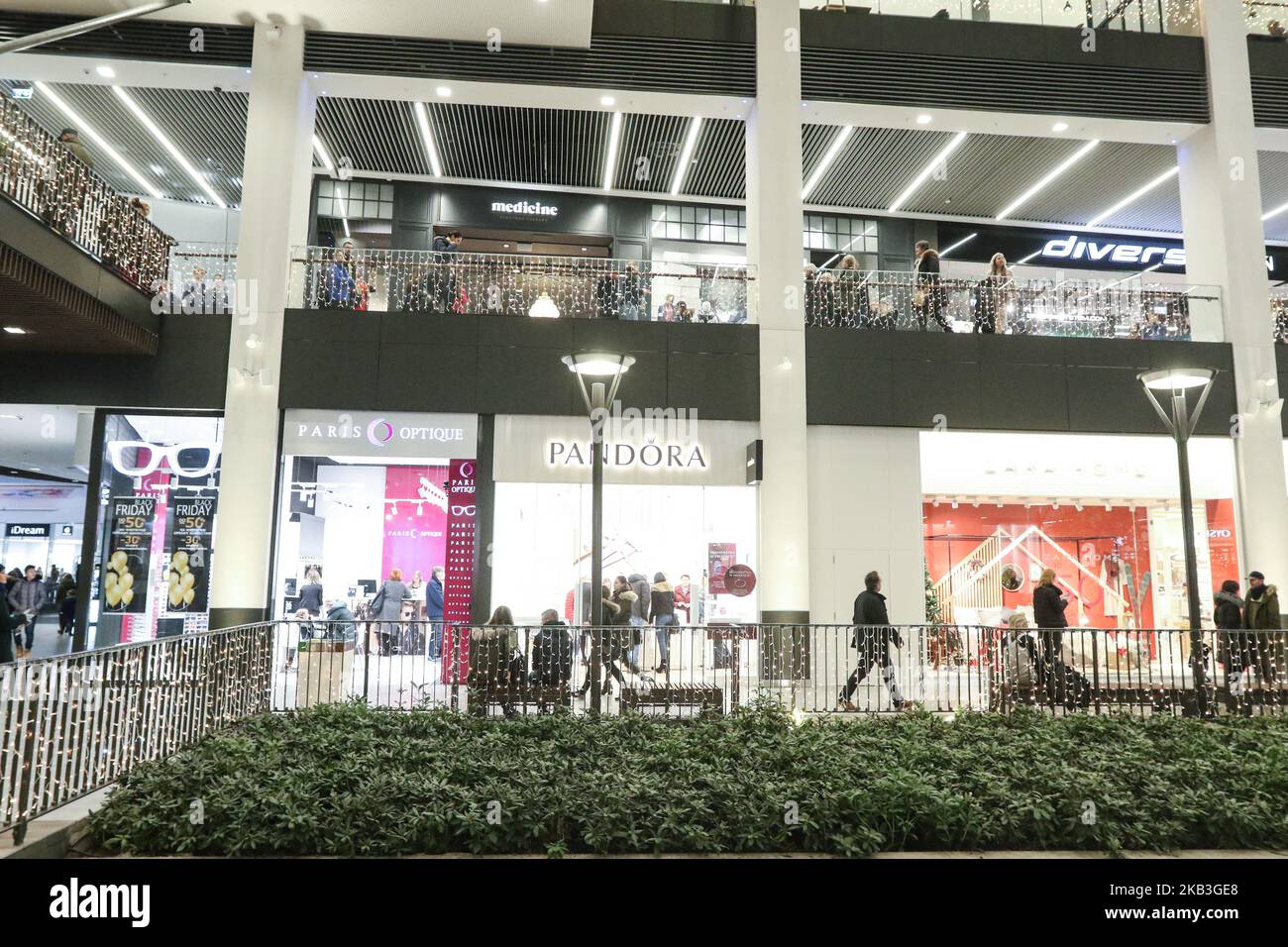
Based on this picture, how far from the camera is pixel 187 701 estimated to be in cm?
674

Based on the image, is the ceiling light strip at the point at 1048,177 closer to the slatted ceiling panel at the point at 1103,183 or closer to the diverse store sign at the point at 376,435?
the slatted ceiling panel at the point at 1103,183

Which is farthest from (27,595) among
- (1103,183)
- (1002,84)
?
(1103,183)

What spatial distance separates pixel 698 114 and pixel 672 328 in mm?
3890

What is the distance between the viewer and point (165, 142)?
15.7 meters

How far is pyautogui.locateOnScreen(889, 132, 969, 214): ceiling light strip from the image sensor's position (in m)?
15.6

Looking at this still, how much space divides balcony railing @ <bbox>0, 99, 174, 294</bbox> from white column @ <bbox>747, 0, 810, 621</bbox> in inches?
350

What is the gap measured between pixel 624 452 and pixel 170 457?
268 inches

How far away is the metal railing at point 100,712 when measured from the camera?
4.58 metres

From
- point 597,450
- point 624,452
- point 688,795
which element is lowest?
point 688,795

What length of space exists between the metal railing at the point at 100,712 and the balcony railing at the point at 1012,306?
10.1 meters

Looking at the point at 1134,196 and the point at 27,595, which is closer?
the point at 27,595

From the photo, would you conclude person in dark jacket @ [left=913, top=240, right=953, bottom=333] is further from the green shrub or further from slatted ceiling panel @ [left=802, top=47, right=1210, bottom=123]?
the green shrub

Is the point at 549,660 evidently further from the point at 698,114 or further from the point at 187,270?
the point at 698,114

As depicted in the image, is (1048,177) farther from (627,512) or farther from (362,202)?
(362,202)
